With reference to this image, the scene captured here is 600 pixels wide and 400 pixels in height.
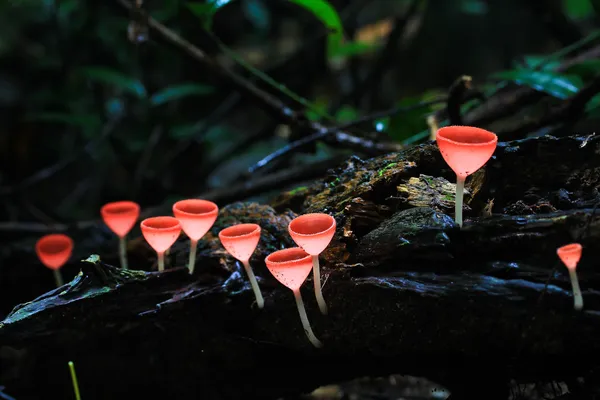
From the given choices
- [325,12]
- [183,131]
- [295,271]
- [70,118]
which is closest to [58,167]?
[70,118]

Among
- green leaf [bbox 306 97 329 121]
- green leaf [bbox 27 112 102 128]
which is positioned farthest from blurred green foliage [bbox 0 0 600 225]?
green leaf [bbox 306 97 329 121]

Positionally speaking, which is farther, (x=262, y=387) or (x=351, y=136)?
(x=351, y=136)

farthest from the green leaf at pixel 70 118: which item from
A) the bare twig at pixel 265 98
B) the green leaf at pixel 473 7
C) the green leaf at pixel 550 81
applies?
the green leaf at pixel 473 7

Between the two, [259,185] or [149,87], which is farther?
[149,87]

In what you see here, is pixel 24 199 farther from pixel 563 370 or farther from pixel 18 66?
pixel 563 370

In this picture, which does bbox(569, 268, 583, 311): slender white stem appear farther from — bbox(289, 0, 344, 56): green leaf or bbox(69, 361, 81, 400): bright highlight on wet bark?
bbox(289, 0, 344, 56): green leaf

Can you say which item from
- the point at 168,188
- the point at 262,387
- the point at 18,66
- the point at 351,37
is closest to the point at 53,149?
the point at 18,66

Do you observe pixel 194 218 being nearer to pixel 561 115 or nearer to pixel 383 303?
pixel 383 303
